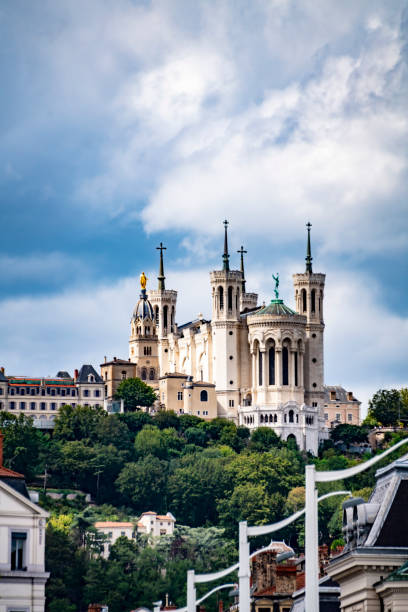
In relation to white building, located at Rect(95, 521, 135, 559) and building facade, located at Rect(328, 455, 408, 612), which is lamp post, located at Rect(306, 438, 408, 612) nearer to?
building facade, located at Rect(328, 455, 408, 612)

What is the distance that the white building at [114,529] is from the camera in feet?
614

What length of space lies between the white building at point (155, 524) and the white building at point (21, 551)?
139 meters

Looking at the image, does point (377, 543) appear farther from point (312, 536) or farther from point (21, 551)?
point (21, 551)

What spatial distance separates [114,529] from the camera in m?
190

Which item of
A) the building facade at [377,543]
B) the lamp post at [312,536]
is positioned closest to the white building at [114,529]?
the building facade at [377,543]

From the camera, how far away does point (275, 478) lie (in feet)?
655

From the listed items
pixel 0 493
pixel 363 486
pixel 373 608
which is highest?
pixel 363 486

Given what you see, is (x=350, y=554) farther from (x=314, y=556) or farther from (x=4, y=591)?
(x=4, y=591)

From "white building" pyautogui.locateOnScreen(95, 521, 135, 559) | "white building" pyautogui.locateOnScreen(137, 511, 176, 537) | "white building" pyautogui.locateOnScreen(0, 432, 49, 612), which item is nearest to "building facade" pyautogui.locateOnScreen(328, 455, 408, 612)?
"white building" pyautogui.locateOnScreen(0, 432, 49, 612)

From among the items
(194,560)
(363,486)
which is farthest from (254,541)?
(363,486)

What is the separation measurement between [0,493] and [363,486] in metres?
145

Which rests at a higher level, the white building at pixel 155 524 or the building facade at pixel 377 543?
the white building at pixel 155 524

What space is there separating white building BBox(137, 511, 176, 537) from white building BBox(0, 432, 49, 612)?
13874 cm

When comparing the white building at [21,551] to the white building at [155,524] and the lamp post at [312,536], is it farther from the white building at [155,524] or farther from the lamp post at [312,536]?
the white building at [155,524]
